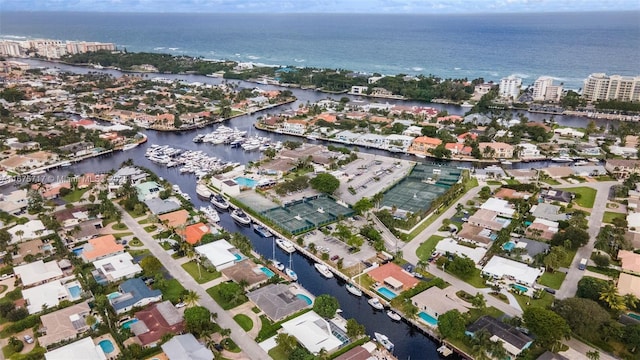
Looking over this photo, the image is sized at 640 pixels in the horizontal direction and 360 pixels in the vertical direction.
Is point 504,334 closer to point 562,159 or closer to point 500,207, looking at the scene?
point 500,207

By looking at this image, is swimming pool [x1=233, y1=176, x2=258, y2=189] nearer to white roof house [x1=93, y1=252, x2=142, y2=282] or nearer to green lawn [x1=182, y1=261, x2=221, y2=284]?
green lawn [x1=182, y1=261, x2=221, y2=284]

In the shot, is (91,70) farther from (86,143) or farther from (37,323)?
(37,323)

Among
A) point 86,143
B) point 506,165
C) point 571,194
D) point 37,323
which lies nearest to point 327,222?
point 37,323

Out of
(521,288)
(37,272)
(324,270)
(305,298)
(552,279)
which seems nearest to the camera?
(305,298)

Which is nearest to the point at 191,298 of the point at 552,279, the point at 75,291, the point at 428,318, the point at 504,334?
the point at 75,291

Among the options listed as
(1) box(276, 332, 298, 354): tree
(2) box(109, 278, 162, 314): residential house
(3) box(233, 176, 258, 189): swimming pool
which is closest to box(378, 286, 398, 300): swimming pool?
(1) box(276, 332, 298, 354): tree
